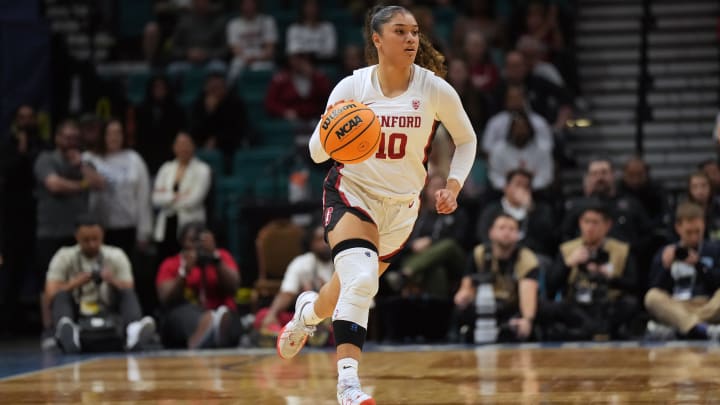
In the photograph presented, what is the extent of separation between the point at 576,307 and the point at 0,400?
6117mm

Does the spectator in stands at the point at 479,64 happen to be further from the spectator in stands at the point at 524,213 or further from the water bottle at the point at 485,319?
the water bottle at the point at 485,319

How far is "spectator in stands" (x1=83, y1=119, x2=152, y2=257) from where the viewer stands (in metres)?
13.6

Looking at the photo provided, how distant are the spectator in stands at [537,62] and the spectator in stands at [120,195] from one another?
499 cm

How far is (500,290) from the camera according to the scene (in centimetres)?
1215

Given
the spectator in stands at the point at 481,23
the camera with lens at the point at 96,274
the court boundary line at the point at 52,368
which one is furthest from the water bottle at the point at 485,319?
the spectator in stands at the point at 481,23

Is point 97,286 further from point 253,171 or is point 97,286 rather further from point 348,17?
point 348,17

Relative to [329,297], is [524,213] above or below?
above

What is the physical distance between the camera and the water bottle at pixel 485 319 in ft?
38.8

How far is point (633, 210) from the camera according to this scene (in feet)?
42.7

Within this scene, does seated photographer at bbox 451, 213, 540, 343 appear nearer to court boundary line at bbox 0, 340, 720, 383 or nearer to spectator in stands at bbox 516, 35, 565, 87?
court boundary line at bbox 0, 340, 720, 383

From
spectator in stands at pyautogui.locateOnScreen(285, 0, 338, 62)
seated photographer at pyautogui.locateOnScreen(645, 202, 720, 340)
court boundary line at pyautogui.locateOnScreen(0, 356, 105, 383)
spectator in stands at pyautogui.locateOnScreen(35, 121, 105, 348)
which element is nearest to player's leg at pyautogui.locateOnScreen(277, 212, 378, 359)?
court boundary line at pyautogui.locateOnScreen(0, 356, 105, 383)

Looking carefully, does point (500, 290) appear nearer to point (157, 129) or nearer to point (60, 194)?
point (60, 194)

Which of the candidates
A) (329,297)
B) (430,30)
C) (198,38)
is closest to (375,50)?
(329,297)

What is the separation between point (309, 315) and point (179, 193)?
628 centimetres
